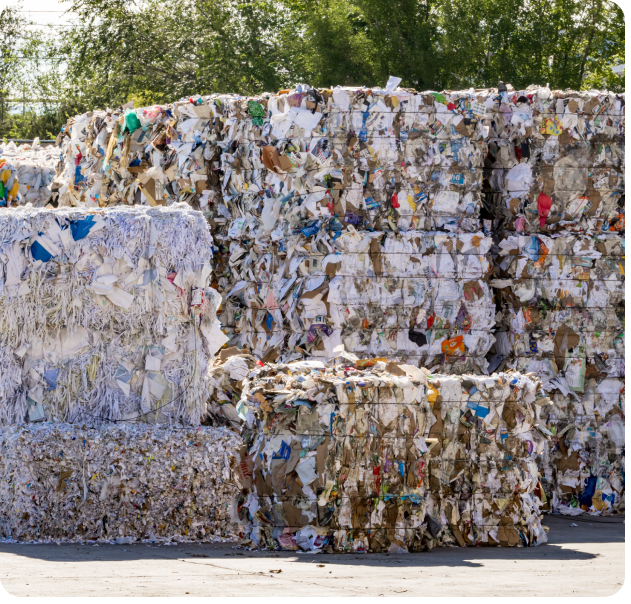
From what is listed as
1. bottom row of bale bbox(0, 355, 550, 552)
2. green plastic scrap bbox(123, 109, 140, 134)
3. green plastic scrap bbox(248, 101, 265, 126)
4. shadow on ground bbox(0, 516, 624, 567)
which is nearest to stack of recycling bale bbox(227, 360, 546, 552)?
bottom row of bale bbox(0, 355, 550, 552)

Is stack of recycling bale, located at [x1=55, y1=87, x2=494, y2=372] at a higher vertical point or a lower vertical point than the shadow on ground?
higher

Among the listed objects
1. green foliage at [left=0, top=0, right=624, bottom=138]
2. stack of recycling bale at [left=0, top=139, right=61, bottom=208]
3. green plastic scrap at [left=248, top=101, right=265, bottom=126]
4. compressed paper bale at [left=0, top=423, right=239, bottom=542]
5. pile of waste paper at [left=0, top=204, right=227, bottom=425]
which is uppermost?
green foliage at [left=0, top=0, right=624, bottom=138]

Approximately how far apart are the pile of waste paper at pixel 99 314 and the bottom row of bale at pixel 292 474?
0.78 feet

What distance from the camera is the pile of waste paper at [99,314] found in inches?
219

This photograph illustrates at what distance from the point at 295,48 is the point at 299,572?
54.4ft

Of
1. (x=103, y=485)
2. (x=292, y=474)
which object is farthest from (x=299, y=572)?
(x=103, y=485)

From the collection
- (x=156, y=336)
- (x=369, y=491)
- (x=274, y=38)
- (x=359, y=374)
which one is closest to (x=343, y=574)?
(x=369, y=491)

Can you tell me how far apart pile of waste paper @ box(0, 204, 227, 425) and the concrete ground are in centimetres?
90

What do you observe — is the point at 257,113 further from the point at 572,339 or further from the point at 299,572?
the point at 299,572

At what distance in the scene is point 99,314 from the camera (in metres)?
5.60

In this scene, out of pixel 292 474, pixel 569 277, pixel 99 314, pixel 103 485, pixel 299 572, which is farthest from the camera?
pixel 569 277

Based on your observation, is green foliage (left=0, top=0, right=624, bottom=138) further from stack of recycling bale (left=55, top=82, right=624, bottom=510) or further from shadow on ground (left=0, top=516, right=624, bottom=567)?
shadow on ground (left=0, top=516, right=624, bottom=567)

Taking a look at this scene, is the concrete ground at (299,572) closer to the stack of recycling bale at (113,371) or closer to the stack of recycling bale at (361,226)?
the stack of recycling bale at (113,371)

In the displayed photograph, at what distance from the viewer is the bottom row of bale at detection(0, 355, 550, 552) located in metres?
5.19
